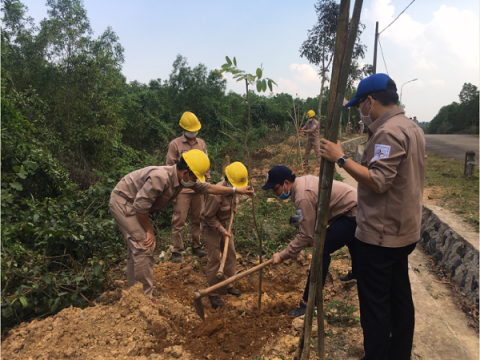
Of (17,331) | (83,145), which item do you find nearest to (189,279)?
(17,331)

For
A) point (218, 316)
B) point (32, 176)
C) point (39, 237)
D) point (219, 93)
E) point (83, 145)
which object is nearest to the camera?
point (218, 316)

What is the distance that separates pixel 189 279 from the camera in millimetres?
4195

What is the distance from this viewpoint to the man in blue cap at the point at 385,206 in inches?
68.9

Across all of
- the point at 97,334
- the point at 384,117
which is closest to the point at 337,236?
the point at 384,117

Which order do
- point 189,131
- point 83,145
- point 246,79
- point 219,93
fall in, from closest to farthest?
1. point 246,79
2. point 189,131
3. point 83,145
4. point 219,93

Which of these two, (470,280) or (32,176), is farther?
(32,176)

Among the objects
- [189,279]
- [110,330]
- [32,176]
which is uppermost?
[32,176]

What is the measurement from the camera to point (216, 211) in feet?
11.5

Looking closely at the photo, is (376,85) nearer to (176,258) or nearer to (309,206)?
(309,206)

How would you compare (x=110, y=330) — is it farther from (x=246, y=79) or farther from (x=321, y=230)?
(x=246, y=79)

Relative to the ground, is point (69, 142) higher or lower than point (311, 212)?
higher

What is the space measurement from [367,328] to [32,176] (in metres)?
5.81

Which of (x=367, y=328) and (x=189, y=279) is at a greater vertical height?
(x=367, y=328)

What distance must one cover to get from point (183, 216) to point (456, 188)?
20.2ft
